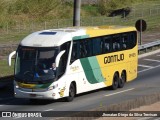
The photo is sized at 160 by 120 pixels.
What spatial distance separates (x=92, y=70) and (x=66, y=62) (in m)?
2.56

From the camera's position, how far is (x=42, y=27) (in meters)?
65.4

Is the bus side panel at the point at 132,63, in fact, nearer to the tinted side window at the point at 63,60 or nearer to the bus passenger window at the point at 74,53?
the bus passenger window at the point at 74,53

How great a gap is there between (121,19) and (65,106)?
48240mm

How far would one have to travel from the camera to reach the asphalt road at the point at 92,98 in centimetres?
2462

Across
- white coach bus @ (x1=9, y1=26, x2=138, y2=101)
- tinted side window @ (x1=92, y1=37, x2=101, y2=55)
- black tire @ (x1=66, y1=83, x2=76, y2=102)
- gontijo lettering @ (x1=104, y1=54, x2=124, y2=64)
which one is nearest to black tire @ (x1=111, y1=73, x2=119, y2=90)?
white coach bus @ (x1=9, y1=26, x2=138, y2=101)

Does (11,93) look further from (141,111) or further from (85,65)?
(141,111)

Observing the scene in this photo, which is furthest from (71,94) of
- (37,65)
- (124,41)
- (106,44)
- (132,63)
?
(132,63)

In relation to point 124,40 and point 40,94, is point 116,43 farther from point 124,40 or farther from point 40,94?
point 40,94

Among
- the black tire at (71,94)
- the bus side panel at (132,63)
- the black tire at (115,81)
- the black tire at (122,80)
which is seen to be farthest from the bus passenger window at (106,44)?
the black tire at (71,94)

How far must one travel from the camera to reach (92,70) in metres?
28.0

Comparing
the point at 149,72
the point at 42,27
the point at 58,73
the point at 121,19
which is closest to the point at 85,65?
the point at 58,73

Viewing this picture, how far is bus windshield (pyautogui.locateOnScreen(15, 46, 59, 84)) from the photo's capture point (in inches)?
989

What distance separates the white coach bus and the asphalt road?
1.39ft

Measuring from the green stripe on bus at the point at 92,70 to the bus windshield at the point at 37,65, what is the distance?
7.46 ft
